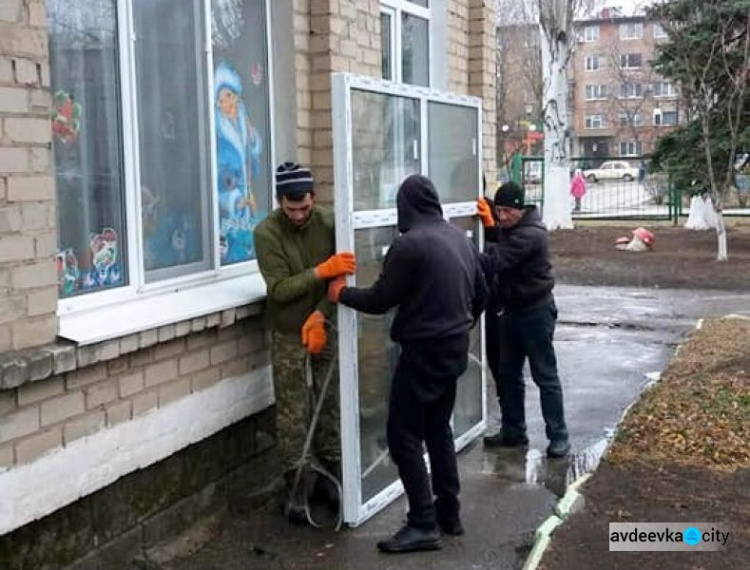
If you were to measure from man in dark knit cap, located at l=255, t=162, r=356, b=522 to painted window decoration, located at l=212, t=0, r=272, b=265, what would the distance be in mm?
495

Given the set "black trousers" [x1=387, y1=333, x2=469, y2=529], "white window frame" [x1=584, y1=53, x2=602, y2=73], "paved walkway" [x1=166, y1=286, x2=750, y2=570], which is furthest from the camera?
"white window frame" [x1=584, y1=53, x2=602, y2=73]

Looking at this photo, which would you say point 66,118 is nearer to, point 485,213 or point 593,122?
point 485,213

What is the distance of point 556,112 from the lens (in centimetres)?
2197

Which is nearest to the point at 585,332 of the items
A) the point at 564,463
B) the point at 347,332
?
the point at 564,463

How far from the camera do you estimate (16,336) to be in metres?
3.78

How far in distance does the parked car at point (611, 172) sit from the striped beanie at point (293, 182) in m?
27.8

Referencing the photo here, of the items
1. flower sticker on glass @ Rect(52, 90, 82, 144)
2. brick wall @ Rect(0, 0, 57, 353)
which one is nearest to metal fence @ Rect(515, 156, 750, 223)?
flower sticker on glass @ Rect(52, 90, 82, 144)

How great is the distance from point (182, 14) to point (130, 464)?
7.36 ft

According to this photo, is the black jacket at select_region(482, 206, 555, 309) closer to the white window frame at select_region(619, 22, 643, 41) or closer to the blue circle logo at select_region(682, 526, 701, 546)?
the blue circle logo at select_region(682, 526, 701, 546)

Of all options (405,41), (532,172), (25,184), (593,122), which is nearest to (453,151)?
(405,41)

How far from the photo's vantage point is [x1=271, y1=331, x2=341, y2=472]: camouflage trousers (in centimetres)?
510

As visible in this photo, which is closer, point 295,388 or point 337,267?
point 337,267

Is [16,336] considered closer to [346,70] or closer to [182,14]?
[182,14]

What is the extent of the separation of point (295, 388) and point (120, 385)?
105 centimetres
